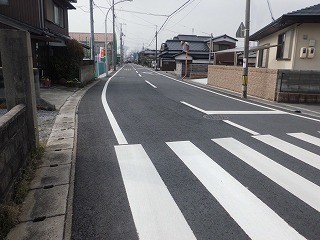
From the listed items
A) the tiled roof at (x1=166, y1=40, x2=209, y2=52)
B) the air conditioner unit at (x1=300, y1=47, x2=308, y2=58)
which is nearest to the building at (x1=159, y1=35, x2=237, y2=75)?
the tiled roof at (x1=166, y1=40, x2=209, y2=52)

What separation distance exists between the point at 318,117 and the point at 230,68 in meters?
8.68

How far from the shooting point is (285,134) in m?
6.93

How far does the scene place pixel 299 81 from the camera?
474 inches

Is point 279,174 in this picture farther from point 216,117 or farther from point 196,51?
point 196,51

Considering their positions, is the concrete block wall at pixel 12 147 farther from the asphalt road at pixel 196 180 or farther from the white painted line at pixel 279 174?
the white painted line at pixel 279 174

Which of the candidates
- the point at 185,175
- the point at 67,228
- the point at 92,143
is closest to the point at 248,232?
the point at 185,175

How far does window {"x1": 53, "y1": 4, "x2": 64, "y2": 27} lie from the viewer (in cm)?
2101

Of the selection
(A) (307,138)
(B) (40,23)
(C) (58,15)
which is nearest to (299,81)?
(A) (307,138)

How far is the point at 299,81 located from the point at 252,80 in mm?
2859

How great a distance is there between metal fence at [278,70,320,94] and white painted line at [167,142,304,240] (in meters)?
8.58

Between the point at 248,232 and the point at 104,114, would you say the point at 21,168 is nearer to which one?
the point at 248,232

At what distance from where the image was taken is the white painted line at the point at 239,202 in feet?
9.86

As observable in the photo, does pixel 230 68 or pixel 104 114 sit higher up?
pixel 230 68

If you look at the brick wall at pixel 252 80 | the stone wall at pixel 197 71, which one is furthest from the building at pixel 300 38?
the stone wall at pixel 197 71
